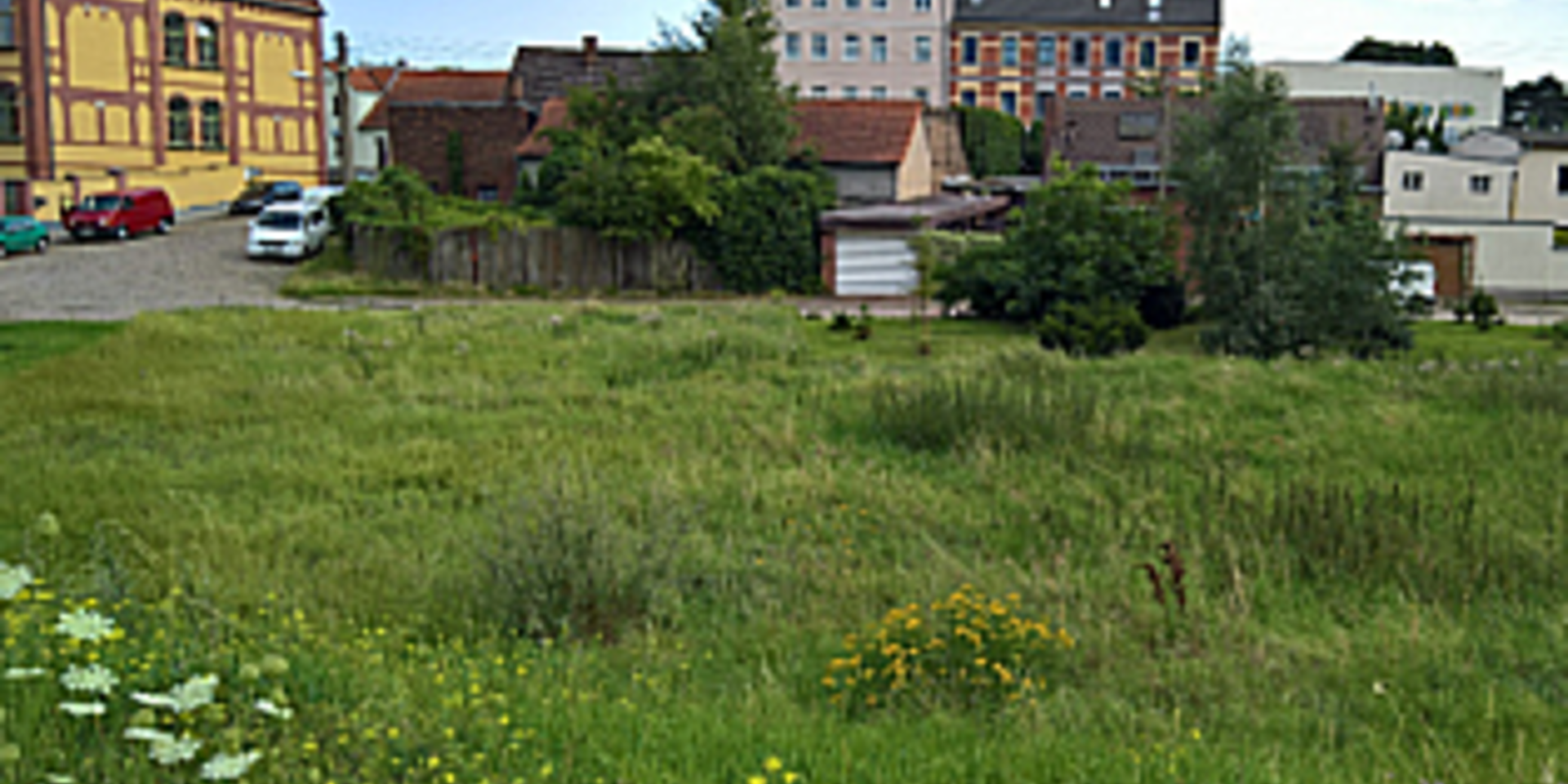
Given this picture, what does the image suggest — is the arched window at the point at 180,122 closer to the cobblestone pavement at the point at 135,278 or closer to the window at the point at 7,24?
the window at the point at 7,24

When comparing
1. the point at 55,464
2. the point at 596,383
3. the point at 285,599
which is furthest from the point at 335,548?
the point at 596,383

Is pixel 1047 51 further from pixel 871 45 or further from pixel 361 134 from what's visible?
pixel 361 134

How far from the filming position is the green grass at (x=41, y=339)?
19.4m

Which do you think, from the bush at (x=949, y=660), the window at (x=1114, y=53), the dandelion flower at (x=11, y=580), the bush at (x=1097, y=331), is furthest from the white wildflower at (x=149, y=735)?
the window at (x=1114, y=53)

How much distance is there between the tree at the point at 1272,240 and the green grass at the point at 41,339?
59.8 ft

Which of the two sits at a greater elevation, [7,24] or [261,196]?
[7,24]

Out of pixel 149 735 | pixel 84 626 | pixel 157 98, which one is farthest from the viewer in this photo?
pixel 157 98

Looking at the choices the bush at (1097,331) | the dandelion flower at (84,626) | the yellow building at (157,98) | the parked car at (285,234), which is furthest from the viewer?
the yellow building at (157,98)

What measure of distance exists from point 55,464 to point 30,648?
276 inches

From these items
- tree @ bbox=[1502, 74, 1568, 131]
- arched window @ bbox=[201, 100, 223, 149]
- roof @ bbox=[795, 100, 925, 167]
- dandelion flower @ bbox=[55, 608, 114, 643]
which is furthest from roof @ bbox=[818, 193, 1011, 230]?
tree @ bbox=[1502, 74, 1568, 131]

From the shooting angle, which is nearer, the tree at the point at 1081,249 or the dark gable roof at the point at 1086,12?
the tree at the point at 1081,249

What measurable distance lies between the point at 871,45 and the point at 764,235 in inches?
→ 1922

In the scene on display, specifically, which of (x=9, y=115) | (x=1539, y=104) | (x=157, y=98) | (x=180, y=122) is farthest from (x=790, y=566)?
(x=1539, y=104)

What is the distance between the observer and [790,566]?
8938 millimetres
